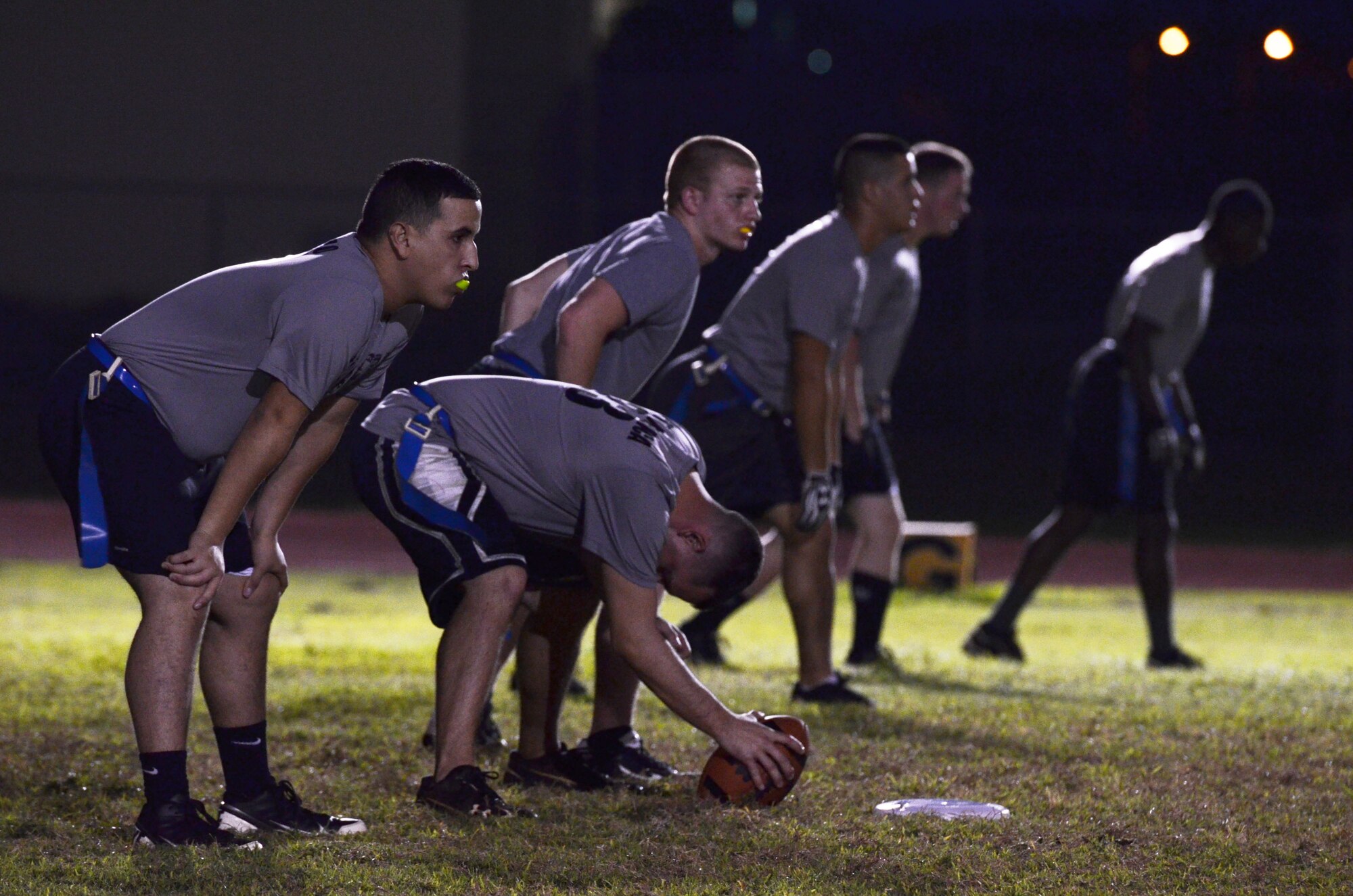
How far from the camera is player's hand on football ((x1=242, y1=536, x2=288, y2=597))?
14.9ft

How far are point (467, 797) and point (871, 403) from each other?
4031mm

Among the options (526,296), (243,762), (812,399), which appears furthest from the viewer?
(812,399)

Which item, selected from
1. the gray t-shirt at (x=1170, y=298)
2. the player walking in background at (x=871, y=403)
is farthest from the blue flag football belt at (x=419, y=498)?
the gray t-shirt at (x=1170, y=298)

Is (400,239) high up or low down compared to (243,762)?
up

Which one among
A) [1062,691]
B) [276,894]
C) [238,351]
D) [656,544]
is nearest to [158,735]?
[276,894]

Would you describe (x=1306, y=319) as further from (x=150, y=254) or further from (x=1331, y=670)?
(x=1331, y=670)

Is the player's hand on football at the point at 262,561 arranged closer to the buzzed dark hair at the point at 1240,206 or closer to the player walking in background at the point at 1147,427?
the player walking in background at the point at 1147,427

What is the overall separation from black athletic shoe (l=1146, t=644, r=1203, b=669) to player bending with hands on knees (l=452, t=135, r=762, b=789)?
11.3 feet

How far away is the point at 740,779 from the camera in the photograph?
15.8 feet

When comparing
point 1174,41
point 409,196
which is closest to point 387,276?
point 409,196

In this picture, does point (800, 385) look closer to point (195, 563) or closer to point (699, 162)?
point (699, 162)

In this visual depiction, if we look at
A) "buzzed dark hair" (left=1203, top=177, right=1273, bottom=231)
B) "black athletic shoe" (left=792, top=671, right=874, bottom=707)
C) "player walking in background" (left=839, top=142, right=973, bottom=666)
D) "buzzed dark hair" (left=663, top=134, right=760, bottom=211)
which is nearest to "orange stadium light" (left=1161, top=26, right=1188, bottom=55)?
"buzzed dark hair" (left=1203, top=177, right=1273, bottom=231)

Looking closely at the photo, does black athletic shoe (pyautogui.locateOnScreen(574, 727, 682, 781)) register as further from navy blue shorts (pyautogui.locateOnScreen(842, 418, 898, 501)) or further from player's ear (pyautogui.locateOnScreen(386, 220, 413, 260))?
navy blue shorts (pyautogui.locateOnScreen(842, 418, 898, 501))

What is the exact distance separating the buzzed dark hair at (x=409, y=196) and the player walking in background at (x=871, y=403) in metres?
3.57
